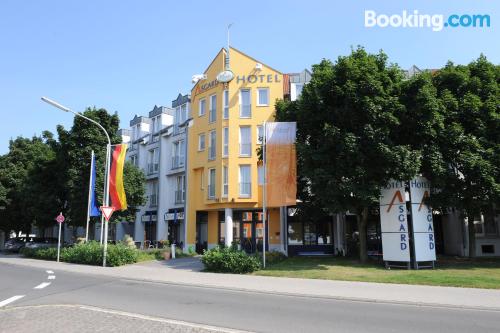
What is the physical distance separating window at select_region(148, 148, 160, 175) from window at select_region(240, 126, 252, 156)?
1229cm

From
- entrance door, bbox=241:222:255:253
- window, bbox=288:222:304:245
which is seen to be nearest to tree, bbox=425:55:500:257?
window, bbox=288:222:304:245

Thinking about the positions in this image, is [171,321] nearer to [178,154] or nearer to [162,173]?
[178,154]

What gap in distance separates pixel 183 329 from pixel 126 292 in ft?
21.9

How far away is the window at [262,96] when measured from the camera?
33594mm


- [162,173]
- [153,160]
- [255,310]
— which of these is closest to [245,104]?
[162,173]

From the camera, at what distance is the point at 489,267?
768 inches

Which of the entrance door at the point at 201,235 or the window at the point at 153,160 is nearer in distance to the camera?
the entrance door at the point at 201,235

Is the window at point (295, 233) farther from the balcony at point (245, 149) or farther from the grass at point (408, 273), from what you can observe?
the grass at point (408, 273)

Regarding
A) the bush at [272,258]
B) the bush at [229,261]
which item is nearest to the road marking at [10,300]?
the bush at [229,261]

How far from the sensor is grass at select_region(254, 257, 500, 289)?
49.0ft

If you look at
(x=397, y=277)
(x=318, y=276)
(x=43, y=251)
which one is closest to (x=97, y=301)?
(x=318, y=276)

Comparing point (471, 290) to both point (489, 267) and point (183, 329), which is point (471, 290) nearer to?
point (489, 267)

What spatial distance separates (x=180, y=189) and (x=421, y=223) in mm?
23739

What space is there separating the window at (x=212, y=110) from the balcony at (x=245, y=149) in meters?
3.35
